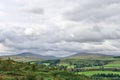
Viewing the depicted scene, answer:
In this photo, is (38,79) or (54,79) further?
(54,79)

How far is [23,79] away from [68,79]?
59.8 metres

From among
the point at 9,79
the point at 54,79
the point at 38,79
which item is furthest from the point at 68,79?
the point at 9,79

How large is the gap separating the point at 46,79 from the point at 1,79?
123 ft

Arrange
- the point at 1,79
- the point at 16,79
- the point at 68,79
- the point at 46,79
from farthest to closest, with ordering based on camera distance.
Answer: the point at 68,79 → the point at 46,79 → the point at 16,79 → the point at 1,79

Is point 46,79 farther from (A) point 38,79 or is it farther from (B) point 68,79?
(B) point 68,79

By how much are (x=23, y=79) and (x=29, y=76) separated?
290 inches

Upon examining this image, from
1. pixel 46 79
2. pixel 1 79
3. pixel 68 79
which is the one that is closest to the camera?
pixel 1 79

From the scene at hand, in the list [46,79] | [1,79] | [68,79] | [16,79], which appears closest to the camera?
[1,79]

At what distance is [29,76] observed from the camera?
149m

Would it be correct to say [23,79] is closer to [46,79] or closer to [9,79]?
[9,79]

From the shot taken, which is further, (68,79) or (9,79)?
(68,79)

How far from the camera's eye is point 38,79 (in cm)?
14862

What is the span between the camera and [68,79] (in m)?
195

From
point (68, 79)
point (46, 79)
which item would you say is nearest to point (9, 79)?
point (46, 79)
